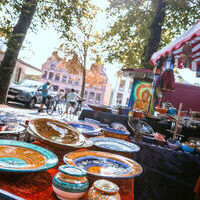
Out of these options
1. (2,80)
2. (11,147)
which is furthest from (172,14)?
(11,147)

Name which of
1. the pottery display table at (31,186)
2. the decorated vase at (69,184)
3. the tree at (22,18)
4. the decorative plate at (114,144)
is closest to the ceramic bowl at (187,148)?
the decorative plate at (114,144)

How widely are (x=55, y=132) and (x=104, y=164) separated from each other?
593 mm

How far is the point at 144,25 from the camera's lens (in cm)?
1176

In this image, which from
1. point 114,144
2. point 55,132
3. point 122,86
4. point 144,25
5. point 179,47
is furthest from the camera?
point 122,86

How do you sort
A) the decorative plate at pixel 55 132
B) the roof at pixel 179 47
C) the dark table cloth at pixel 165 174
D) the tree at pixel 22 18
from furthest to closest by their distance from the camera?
the tree at pixel 22 18
the roof at pixel 179 47
the dark table cloth at pixel 165 174
the decorative plate at pixel 55 132

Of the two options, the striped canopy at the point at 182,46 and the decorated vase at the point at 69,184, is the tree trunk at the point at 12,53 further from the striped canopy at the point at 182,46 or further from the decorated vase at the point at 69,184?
the decorated vase at the point at 69,184

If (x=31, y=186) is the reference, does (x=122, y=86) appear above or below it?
above

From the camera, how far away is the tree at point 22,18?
779cm

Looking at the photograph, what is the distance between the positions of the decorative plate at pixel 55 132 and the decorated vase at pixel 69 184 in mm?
575

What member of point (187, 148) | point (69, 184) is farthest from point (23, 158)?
point (187, 148)

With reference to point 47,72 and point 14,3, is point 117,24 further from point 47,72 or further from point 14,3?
point 47,72

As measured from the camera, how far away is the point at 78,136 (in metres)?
1.69

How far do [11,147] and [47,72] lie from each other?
5005 centimetres

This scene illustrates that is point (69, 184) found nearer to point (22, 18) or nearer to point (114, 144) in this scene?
point (114, 144)
